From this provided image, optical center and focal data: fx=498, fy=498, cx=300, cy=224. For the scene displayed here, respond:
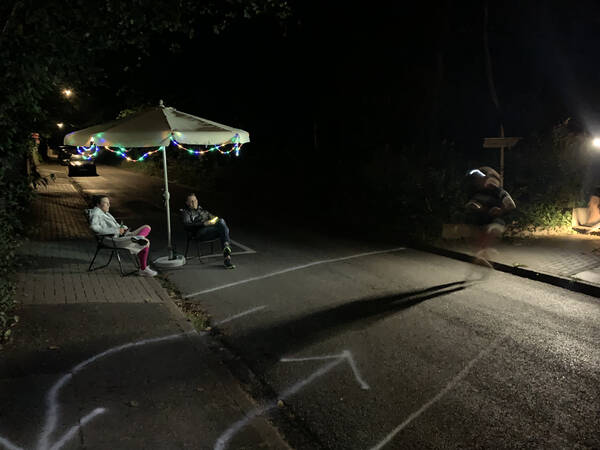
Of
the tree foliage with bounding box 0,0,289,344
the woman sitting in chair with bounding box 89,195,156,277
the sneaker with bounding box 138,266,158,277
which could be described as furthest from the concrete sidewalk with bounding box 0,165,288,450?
the woman sitting in chair with bounding box 89,195,156,277

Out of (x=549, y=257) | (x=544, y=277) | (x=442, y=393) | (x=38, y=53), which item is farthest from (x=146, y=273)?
(x=549, y=257)

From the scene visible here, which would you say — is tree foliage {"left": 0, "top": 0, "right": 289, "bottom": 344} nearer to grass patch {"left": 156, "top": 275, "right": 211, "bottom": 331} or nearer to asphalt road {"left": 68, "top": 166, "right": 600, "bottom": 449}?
grass patch {"left": 156, "top": 275, "right": 211, "bottom": 331}

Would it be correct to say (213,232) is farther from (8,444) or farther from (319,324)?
(8,444)

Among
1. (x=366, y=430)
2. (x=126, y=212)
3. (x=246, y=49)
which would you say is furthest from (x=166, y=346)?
(x=246, y=49)

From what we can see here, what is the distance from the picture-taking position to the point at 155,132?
795 cm

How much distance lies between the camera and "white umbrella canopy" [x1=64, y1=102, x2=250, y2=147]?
7.94 metres

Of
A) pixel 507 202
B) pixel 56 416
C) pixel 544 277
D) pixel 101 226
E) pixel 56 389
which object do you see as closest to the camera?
pixel 56 416

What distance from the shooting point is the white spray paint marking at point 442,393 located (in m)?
3.70

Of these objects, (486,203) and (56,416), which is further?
(486,203)

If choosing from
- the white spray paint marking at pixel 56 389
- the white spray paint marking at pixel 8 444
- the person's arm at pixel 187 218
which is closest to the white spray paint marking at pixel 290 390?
the white spray paint marking at pixel 56 389

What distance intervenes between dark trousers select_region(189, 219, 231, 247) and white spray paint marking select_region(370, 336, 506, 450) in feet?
17.8

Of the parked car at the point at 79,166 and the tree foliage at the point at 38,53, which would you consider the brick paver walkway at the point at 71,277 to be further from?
the parked car at the point at 79,166

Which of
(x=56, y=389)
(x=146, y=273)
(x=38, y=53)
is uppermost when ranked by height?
(x=38, y=53)

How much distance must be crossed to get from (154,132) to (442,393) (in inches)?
231
